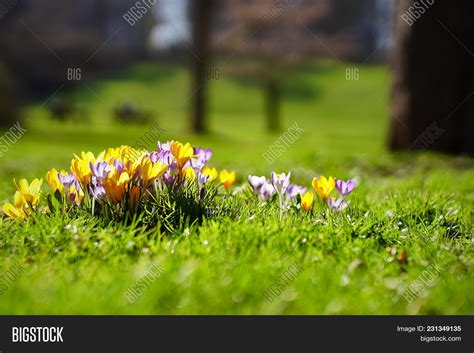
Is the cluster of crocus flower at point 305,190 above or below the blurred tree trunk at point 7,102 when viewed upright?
below

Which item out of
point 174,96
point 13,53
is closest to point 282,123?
point 174,96

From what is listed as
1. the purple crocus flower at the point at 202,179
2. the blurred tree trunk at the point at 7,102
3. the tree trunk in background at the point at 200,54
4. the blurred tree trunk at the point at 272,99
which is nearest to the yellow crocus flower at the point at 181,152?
the purple crocus flower at the point at 202,179

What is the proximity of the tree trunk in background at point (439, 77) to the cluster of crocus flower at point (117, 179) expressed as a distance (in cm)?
735

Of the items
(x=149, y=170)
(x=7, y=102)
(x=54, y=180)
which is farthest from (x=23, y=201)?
(x=7, y=102)


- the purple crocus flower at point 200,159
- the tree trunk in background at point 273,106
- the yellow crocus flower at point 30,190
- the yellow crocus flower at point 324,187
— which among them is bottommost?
the yellow crocus flower at point 324,187

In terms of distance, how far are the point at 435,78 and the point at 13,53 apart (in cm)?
3377

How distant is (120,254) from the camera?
11.3 feet

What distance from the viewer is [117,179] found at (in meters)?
3.76

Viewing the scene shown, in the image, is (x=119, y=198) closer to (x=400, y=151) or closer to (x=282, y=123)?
(x=400, y=151)

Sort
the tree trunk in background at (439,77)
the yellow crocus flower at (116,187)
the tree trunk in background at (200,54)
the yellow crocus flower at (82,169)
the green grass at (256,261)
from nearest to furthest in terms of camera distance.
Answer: the green grass at (256,261) < the yellow crocus flower at (116,187) < the yellow crocus flower at (82,169) < the tree trunk in background at (439,77) < the tree trunk in background at (200,54)

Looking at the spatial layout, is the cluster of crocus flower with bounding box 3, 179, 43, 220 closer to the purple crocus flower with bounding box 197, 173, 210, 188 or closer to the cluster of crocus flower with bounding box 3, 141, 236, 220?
the cluster of crocus flower with bounding box 3, 141, 236, 220

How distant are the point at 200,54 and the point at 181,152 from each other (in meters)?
18.2

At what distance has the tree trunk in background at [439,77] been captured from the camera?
1010 centimetres

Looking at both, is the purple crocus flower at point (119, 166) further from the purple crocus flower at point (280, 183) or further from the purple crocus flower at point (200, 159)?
the purple crocus flower at point (280, 183)
